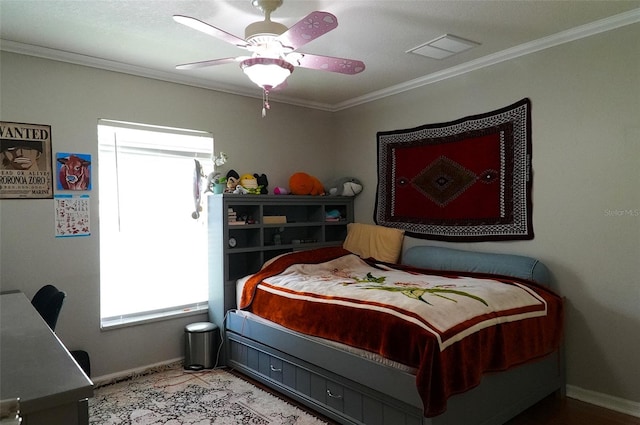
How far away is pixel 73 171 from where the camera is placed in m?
3.18

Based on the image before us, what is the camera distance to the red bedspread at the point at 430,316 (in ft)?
6.81

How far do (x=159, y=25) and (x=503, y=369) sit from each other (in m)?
2.88

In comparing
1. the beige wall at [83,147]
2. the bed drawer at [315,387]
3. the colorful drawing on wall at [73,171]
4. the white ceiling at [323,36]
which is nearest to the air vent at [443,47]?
the white ceiling at [323,36]

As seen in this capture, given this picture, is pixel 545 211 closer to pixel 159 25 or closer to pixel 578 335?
pixel 578 335

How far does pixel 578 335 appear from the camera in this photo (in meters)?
2.95

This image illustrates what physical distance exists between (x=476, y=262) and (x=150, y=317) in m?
2.71

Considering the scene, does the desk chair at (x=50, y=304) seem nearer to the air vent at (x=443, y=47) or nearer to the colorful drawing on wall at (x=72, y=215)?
the colorful drawing on wall at (x=72, y=215)

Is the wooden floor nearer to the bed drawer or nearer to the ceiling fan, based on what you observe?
the bed drawer

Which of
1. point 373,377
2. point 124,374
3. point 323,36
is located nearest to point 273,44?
point 323,36

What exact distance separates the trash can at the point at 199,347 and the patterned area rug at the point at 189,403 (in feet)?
0.36

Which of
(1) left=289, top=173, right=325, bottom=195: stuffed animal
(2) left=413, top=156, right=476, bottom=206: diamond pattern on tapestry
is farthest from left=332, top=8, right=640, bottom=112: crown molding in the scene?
(1) left=289, top=173, right=325, bottom=195: stuffed animal

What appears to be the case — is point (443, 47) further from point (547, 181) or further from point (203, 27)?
point (203, 27)

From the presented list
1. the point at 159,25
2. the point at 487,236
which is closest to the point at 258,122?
the point at 159,25

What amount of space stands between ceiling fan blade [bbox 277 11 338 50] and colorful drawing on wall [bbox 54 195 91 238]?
2104mm
